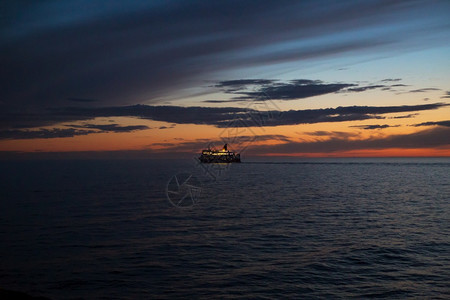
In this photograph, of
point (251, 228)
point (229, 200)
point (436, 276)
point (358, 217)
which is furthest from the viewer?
point (229, 200)

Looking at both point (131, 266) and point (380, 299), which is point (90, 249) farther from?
point (380, 299)

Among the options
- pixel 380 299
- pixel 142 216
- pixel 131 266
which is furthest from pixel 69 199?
pixel 380 299

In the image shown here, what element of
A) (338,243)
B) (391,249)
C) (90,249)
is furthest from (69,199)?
(391,249)

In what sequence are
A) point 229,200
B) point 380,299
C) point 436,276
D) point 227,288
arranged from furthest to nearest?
1. point 229,200
2. point 436,276
3. point 227,288
4. point 380,299

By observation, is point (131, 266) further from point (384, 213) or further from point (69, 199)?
point (69, 199)

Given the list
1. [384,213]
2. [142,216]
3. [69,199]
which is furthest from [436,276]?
[69,199]

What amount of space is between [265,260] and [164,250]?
7682 mm

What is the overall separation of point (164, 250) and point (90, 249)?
221 inches

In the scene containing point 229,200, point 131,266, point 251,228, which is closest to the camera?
point 131,266

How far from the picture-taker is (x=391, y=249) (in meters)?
28.2

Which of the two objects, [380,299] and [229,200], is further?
[229,200]

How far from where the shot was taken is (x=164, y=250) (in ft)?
91.8

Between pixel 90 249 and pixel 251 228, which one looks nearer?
pixel 90 249

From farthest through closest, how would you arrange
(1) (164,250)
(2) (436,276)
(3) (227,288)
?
1. (1) (164,250)
2. (2) (436,276)
3. (3) (227,288)
